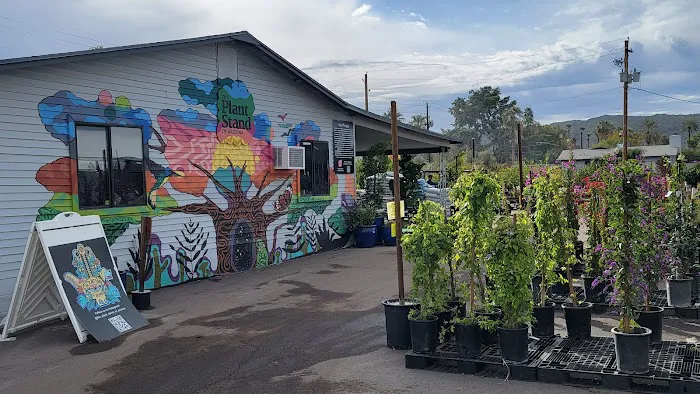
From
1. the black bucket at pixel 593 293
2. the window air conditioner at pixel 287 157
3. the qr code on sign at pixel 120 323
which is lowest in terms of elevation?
the qr code on sign at pixel 120 323

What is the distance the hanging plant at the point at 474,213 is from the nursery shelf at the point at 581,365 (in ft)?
1.55

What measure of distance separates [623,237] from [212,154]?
8144mm

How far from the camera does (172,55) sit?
35.5ft

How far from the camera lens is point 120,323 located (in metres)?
7.63

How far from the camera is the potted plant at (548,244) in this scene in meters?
6.44

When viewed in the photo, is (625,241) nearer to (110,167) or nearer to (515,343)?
(515,343)

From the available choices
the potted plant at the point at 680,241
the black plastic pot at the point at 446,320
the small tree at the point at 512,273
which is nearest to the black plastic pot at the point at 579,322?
the small tree at the point at 512,273

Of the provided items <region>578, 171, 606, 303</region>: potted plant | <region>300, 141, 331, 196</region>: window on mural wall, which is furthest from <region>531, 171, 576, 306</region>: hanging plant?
<region>300, 141, 331, 196</region>: window on mural wall

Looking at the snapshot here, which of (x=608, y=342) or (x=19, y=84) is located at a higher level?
(x=19, y=84)

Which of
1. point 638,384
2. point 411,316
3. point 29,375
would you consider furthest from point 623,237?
point 29,375

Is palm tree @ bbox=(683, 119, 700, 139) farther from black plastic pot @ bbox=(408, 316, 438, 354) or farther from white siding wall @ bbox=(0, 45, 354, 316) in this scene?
black plastic pot @ bbox=(408, 316, 438, 354)

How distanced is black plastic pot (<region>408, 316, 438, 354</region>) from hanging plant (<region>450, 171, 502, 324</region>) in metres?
0.39

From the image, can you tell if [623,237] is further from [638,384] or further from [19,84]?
[19,84]

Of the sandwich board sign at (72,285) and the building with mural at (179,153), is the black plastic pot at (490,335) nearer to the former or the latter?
the sandwich board sign at (72,285)
